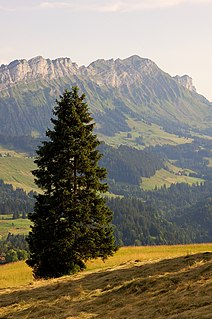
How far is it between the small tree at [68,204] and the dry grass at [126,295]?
407 cm

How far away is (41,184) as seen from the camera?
33.9 metres

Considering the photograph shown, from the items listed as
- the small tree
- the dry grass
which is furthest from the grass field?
the dry grass

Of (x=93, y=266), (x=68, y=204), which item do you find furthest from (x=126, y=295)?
(x=93, y=266)

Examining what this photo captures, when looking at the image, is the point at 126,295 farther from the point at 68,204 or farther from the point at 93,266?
the point at 93,266

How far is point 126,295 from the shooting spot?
21078mm

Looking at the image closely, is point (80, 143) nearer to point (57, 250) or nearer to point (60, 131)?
point (60, 131)

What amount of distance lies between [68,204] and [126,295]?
13.1 m

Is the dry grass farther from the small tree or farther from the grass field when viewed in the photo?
the grass field

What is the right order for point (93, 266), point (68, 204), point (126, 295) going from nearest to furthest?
point (126, 295), point (68, 204), point (93, 266)

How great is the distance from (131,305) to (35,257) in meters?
15.0

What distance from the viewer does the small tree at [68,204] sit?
32281mm

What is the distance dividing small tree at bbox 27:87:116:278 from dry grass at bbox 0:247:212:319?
13.4 feet

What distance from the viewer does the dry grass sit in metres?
17.3

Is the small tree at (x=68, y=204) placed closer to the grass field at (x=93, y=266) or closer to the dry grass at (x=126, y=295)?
the grass field at (x=93, y=266)
